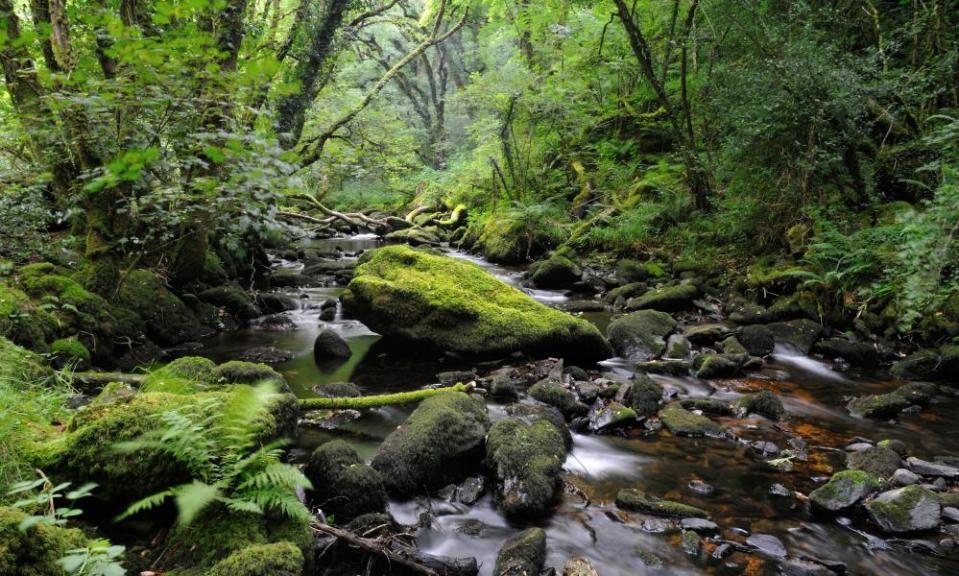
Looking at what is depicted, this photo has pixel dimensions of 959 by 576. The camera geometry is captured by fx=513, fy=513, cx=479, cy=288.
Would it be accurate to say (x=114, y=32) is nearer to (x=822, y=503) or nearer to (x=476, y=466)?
(x=476, y=466)

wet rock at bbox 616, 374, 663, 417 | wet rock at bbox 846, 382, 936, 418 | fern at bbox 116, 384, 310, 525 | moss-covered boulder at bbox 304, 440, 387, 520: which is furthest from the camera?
wet rock at bbox 616, 374, 663, 417

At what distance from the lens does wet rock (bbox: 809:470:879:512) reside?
3850 millimetres

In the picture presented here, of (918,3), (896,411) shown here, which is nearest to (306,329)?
(896,411)

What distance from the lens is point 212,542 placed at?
99.5 inches

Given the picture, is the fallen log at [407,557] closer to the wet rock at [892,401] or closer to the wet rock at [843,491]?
the wet rock at [843,491]

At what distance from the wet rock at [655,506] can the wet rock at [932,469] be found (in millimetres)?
2070

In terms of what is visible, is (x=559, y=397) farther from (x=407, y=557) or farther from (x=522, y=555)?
(x=407, y=557)

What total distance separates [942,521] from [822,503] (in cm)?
76

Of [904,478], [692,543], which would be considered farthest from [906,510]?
[692,543]

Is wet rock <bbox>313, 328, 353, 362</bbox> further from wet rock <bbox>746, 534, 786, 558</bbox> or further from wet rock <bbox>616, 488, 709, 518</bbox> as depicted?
wet rock <bbox>746, 534, 786, 558</bbox>

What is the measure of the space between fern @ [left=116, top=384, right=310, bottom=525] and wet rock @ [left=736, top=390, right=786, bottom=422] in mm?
4860

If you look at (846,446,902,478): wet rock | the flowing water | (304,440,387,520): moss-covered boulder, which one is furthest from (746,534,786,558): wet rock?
(304,440,387,520): moss-covered boulder

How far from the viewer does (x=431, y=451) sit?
4.21 metres

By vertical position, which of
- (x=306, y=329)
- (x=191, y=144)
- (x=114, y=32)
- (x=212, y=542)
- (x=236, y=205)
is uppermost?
(x=114, y=32)
